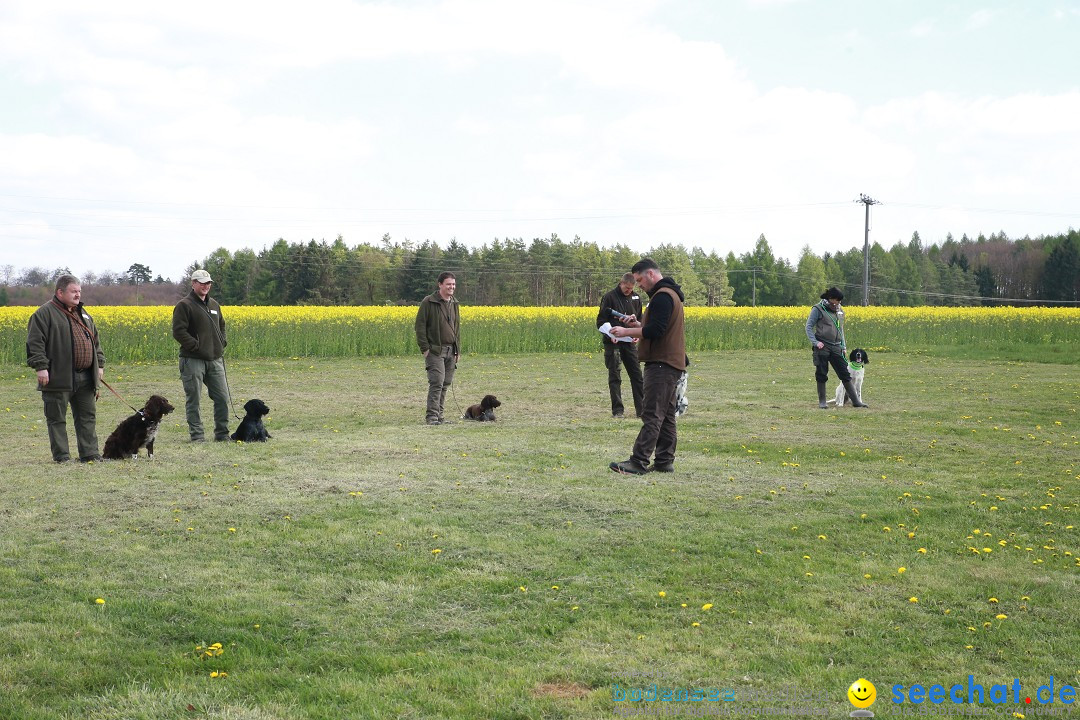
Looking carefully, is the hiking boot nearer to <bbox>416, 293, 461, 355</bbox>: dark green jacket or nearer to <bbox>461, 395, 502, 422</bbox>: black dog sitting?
<bbox>461, 395, 502, 422</bbox>: black dog sitting

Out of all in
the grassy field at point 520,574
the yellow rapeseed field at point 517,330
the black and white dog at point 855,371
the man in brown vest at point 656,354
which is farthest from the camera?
the yellow rapeseed field at point 517,330

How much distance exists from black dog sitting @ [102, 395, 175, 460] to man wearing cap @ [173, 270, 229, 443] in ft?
4.12

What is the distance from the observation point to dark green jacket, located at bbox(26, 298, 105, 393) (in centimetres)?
846

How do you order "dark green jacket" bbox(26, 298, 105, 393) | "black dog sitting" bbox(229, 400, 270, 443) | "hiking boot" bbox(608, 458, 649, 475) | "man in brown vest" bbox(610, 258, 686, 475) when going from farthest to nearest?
1. "black dog sitting" bbox(229, 400, 270, 443)
2. "dark green jacket" bbox(26, 298, 105, 393)
3. "hiking boot" bbox(608, 458, 649, 475)
4. "man in brown vest" bbox(610, 258, 686, 475)

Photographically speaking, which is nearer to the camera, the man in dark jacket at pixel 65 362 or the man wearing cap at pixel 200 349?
the man in dark jacket at pixel 65 362

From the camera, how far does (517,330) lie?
27.4m

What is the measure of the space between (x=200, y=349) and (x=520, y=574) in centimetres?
641

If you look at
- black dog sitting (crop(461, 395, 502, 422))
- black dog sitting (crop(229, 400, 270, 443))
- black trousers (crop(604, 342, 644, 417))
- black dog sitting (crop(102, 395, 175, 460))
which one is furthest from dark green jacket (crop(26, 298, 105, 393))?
black trousers (crop(604, 342, 644, 417))

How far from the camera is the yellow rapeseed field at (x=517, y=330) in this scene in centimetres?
2259

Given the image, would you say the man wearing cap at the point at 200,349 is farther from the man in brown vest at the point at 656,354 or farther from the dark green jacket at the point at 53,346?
the man in brown vest at the point at 656,354

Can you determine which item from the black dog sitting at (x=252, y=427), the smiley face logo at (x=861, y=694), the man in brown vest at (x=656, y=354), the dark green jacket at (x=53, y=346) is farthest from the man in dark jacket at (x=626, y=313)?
the smiley face logo at (x=861, y=694)

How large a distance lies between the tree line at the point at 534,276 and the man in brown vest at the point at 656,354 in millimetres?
44216

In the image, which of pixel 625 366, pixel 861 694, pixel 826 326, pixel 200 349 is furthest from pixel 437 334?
pixel 861 694

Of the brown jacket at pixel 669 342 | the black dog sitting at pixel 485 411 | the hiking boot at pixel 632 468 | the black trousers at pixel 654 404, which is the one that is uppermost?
the brown jacket at pixel 669 342
